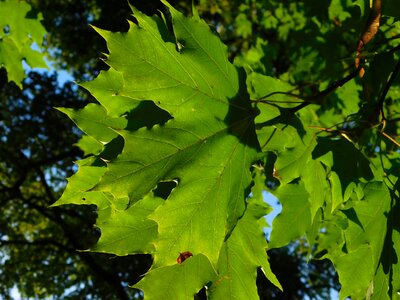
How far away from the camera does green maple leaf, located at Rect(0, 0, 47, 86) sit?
3068 millimetres

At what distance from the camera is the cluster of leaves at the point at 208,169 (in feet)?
3.59

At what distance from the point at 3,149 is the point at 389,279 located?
913 centimetres

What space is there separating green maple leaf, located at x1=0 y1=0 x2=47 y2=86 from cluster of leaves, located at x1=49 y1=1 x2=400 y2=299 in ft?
6.27

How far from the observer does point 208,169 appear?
114cm

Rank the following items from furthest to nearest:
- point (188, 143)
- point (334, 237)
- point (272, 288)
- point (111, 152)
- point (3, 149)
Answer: point (272, 288)
point (3, 149)
point (334, 237)
point (111, 152)
point (188, 143)

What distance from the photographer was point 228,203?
3.75ft

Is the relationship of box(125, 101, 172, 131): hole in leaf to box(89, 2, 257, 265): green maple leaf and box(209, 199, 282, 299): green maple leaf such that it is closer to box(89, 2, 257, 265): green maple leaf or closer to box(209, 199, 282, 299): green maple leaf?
box(89, 2, 257, 265): green maple leaf

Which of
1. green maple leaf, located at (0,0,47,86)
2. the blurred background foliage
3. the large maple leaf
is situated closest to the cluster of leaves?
the large maple leaf

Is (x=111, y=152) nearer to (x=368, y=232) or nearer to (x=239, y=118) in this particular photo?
(x=239, y=118)

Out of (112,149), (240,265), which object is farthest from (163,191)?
(240,265)

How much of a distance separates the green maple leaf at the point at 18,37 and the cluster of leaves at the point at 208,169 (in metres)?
1.91

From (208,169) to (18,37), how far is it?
97.9 inches

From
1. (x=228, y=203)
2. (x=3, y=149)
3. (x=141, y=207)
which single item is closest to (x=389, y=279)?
(x=228, y=203)

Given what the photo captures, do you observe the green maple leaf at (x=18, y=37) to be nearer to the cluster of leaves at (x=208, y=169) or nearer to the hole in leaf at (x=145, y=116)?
the cluster of leaves at (x=208, y=169)
